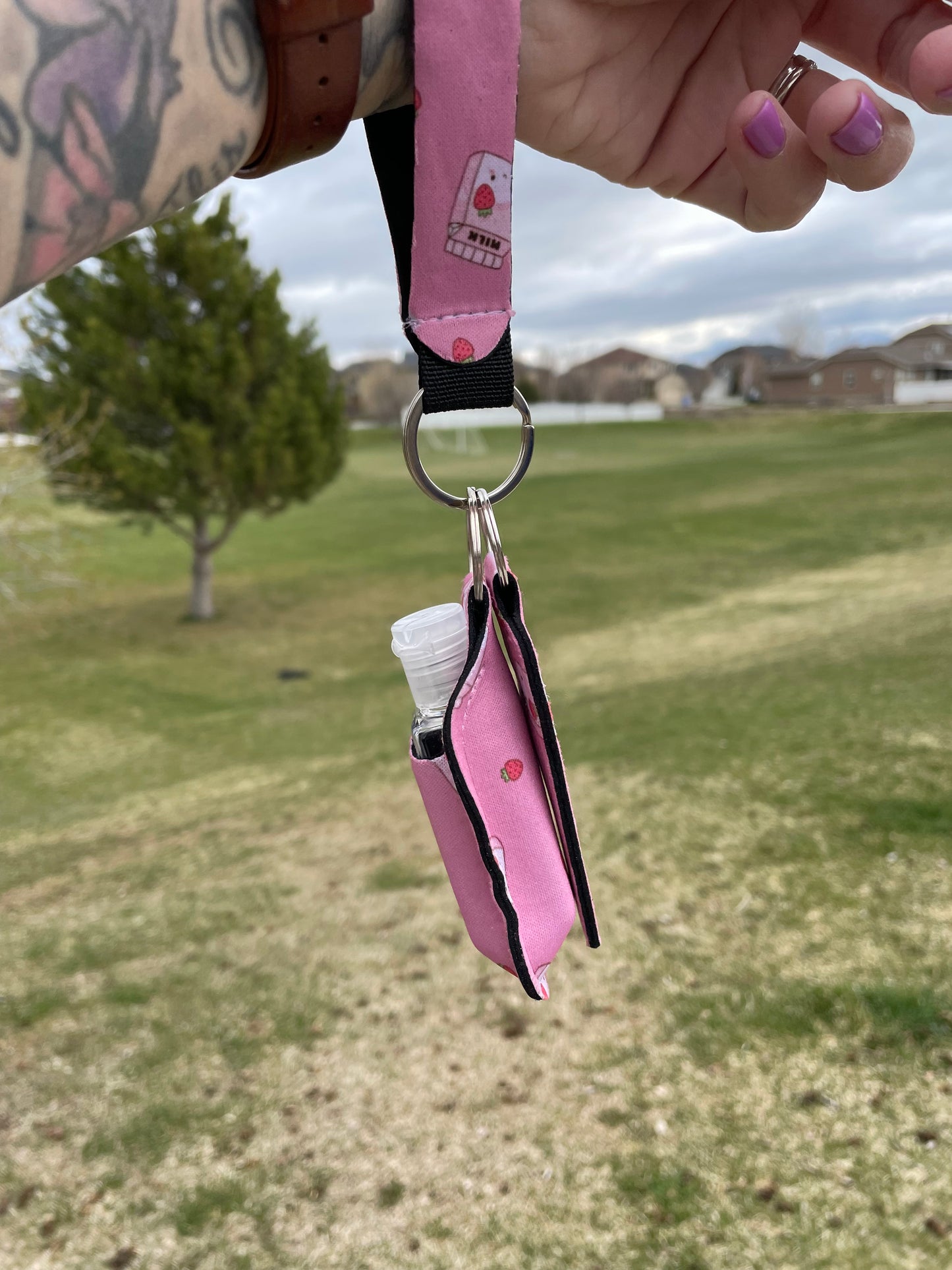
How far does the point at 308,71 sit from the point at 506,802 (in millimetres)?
864

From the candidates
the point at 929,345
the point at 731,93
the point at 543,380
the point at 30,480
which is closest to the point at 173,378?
the point at 30,480

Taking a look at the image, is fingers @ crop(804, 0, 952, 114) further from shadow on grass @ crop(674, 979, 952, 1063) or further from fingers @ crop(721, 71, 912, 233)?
shadow on grass @ crop(674, 979, 952, 1063)

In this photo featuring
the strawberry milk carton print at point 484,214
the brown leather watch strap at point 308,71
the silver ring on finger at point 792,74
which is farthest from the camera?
the silver ring on finger at point 792,74

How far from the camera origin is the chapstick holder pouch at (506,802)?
1.19m

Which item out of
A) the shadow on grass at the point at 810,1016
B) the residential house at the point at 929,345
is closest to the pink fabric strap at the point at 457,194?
the shadow on grass at the point at 810,1016

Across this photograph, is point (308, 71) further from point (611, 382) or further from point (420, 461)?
point (611, 382)

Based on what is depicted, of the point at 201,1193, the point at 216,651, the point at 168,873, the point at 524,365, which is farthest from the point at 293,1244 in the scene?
the point at 524,365

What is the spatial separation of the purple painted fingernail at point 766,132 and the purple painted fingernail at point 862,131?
0.07 meters

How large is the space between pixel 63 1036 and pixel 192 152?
3582 millimetres

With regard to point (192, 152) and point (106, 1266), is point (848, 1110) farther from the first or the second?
point (192, 152)

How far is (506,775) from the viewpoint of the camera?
4.08 feet

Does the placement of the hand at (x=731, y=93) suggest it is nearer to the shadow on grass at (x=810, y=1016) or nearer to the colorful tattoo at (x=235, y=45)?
the colorful tattoo at (x=235, y=45)

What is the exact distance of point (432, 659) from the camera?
1.25m

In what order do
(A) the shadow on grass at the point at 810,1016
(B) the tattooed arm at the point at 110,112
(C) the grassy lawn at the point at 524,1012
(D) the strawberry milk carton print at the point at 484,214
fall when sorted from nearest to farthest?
(B) the tattooed arm at the point at 110,112 → (D) the strawberry milk carton print at the point at 484,214 → (C) the grassy lawn at the point at 524,1012 → (A) the shadow on grass at the point at 810,1016
